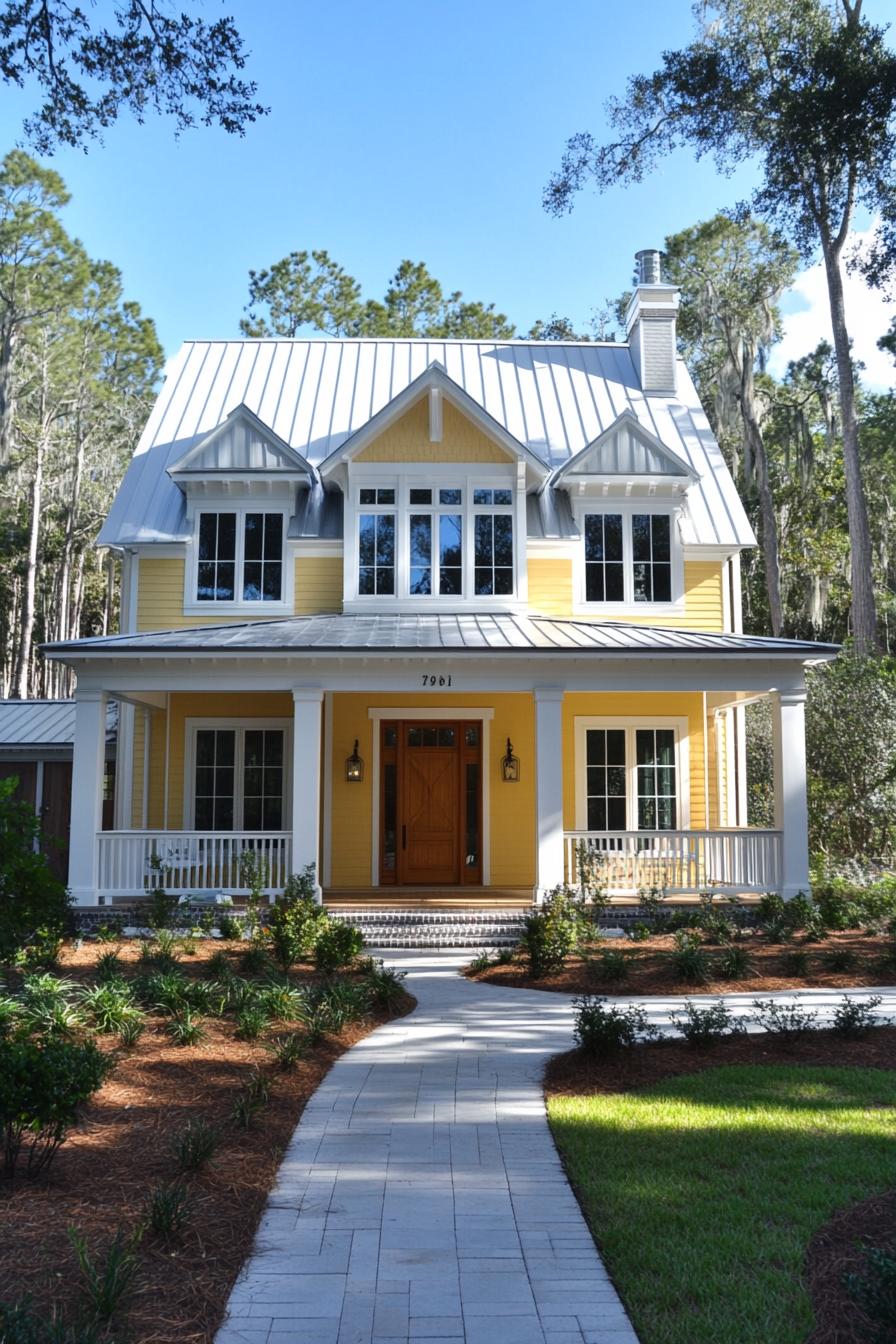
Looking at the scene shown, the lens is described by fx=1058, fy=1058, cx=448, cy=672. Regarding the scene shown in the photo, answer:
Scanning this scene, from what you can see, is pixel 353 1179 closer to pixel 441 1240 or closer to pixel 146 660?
pixel 441 1240

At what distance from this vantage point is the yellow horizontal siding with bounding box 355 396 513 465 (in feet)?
54.7

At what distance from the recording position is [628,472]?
55.3 ft

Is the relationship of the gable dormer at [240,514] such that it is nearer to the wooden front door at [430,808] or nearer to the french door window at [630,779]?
the wooden front door at [430,808]

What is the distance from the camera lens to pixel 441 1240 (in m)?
4.46

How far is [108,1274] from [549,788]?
10489mm

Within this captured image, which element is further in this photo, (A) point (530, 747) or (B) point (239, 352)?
(B) point (239, 352)

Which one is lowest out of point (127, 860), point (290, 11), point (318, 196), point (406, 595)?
point (127, 860)

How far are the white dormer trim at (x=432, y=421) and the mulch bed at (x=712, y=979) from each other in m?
7.84

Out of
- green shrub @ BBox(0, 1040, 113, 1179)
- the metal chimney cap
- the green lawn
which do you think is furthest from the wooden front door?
green shrub @ BBox(0, 1040, 113, 1179)

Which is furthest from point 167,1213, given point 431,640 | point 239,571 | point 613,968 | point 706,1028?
point 239,571

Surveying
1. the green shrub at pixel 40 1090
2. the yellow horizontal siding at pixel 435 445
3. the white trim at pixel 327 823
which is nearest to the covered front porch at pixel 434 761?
the white trim at pixel 327 823

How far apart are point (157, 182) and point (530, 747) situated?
987 centimetres

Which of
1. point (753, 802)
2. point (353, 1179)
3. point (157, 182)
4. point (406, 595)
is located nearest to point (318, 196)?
point (157, 182)

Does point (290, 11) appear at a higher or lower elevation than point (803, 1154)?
higher
